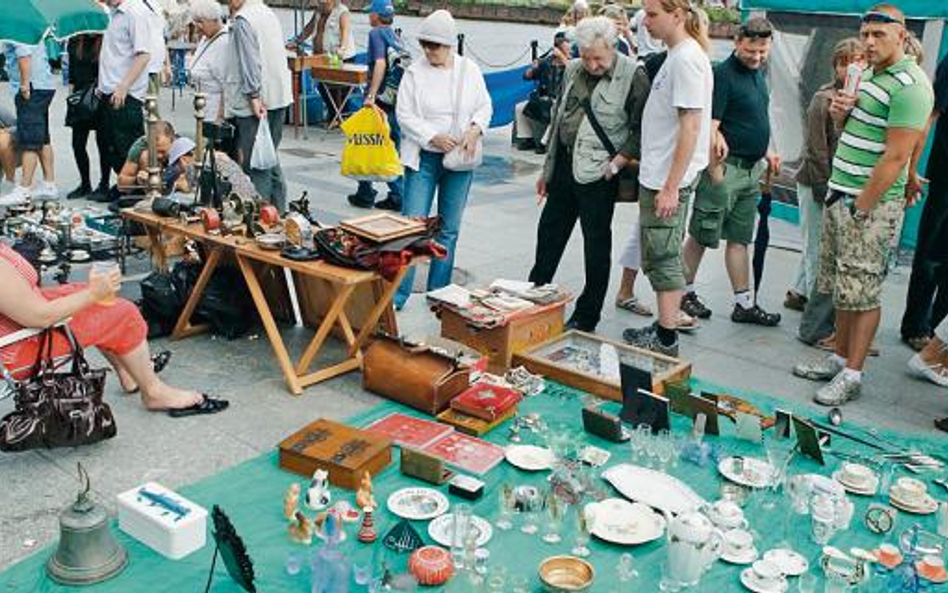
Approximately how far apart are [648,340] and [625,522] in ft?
5.90

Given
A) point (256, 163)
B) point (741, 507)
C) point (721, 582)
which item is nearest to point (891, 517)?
point (741, 507)

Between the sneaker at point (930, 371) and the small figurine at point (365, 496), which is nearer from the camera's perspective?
the small figurine at point (365, 496)

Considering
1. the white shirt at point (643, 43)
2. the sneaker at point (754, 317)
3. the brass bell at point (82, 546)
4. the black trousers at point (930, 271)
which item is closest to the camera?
the brass bell at point (82, 546)

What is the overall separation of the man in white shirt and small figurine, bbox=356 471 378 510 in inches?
189

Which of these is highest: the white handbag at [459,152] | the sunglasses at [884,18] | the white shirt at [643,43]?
the sunglasses at [884,18]

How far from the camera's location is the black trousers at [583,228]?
4.84 meters

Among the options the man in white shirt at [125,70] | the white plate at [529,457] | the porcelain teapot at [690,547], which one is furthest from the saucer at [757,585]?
the man in white shirt at [125,70]

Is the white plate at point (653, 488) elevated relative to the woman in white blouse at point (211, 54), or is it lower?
lower

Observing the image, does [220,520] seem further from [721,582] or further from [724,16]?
[724,16]

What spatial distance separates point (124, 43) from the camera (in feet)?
22.8

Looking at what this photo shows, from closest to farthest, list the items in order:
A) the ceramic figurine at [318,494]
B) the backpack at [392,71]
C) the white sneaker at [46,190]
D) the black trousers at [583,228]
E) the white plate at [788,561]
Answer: the white plate at [788,561] < the ceramic figurine at [318,494] < the black trousers at [583,228] < the white sneaker at [46,190] < the backpack at [392,71]

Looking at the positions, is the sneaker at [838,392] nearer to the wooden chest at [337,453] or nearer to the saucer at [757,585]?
the saucer at [757,585]

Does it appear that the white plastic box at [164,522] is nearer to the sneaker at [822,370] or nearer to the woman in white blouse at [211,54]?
the sneaker at [822,370]

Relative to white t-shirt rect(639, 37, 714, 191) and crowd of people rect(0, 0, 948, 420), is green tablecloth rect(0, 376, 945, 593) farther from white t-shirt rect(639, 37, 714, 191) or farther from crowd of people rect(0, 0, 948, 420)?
white t-shirt rect(639, 37, 714, 191)
